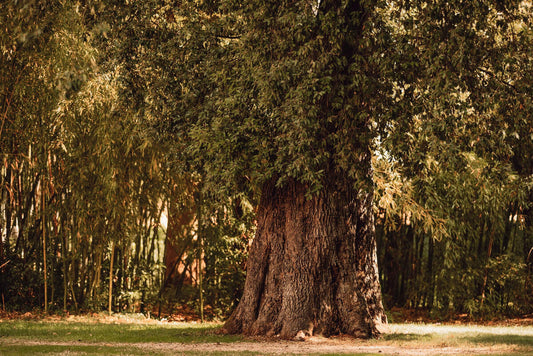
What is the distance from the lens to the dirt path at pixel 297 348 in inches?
320

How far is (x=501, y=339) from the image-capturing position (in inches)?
368

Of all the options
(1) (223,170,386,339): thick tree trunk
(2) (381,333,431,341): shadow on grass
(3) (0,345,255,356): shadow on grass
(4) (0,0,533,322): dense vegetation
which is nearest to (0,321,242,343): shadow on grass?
(1) (223,170,386,339): thick tree trunk

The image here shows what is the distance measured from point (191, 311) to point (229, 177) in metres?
6.68

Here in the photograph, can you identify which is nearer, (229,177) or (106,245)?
(229,177)

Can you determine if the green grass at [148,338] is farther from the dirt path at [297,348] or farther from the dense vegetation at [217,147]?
the dense vegetation at [217,147]

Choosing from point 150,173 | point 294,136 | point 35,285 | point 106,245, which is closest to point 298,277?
point 294,136

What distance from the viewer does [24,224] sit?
13719 millimetres

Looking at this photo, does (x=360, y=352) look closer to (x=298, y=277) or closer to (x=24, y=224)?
(x=298, y=277)

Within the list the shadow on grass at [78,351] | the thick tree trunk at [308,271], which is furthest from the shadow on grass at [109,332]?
the shadow on grass at [78,351]

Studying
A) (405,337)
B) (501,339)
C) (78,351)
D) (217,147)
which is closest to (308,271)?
(405,337)

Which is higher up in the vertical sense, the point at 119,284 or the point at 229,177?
the point at 229,177

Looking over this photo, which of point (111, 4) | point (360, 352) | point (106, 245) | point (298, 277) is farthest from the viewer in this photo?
point (106, 245)

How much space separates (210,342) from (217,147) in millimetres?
2526

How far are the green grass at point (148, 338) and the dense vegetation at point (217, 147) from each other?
1.88 meters
